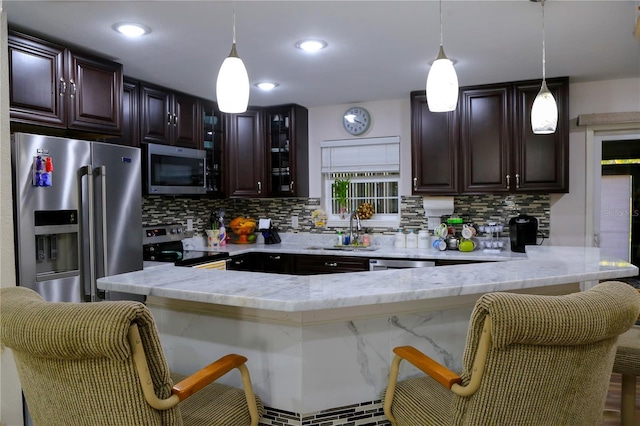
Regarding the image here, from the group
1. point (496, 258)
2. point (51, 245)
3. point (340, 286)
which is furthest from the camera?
point (496, 258)

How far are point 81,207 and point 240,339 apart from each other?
62.8 inches

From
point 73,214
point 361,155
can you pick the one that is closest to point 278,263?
point 361,155

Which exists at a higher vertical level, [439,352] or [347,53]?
[347,53]

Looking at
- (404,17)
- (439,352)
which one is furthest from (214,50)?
(439,352)

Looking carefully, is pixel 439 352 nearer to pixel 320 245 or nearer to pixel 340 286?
pixel 340 286

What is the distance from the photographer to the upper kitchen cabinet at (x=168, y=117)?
12.4ft

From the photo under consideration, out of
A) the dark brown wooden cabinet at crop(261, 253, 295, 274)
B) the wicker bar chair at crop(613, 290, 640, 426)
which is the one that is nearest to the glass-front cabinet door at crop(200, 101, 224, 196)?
the dark brown wooden cabinet at crop(261, 253, 295, 274)

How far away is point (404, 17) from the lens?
2.56 metres

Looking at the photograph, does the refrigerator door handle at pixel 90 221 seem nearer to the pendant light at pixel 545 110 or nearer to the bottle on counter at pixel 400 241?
the pendant light at pixel 545 110

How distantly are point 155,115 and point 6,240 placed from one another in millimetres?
1741

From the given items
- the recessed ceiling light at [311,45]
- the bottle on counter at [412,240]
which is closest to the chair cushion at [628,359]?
the recessed ceiling light at [311,45]

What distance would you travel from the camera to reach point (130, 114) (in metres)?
3.65

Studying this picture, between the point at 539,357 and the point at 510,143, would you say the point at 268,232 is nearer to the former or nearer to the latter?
the point at 510,143

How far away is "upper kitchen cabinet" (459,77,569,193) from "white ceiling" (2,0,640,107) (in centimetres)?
14
